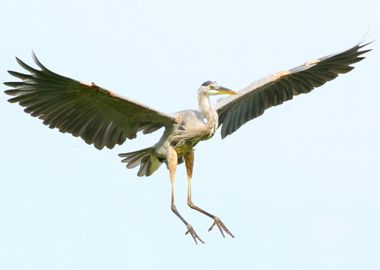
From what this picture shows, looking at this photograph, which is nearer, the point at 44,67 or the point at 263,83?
the point at 44,67

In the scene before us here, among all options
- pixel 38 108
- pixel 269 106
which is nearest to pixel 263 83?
pixel 269 106

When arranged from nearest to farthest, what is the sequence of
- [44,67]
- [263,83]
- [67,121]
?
[44,67], [67,121], [263,83]

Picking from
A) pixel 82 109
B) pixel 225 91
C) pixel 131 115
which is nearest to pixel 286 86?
pixel 225 91

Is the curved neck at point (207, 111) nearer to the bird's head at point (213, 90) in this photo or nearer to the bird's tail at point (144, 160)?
the bird's head at point (213, 90)

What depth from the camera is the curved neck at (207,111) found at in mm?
15891

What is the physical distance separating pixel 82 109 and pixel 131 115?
0.67 m

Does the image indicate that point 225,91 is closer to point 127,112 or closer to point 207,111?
point 207,111

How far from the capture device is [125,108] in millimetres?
15820

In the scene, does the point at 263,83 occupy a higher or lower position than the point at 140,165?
higher

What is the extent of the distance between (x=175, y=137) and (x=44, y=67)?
2.10 meters

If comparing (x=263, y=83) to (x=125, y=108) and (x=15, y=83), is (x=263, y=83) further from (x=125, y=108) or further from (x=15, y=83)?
(x=15, y=83)

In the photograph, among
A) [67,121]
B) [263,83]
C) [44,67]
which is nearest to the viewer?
[44,67]

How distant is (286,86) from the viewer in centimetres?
1761

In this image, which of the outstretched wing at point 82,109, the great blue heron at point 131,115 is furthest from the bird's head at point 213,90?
the outstretched wing at point 82,109
